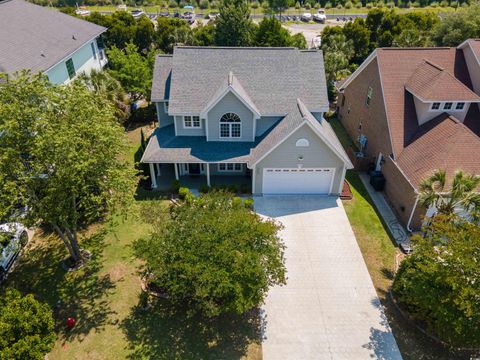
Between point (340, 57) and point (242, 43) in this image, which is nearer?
point (340, 57)

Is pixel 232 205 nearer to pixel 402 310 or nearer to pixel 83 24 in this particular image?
pixel 402 310

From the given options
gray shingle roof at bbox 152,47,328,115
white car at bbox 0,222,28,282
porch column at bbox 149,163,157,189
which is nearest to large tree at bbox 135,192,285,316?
white car at bbox 0,222,28,282

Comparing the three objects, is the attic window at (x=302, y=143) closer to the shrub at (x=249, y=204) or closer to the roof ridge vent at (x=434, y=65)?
the shrub at (x=249, y=204)

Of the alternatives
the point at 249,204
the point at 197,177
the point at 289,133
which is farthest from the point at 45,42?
the point at 289,133

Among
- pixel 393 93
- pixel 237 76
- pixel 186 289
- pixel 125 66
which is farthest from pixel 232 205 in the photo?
pixel 125 66

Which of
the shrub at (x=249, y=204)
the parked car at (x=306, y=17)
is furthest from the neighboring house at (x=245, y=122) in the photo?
the parked car at (x=306, y=17)

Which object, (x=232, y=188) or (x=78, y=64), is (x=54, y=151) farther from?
(x=78, y=64)

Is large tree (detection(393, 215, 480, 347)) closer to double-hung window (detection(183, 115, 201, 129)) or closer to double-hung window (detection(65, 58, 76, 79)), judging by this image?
double-hung window (detection(183, 115, 201, 129))
